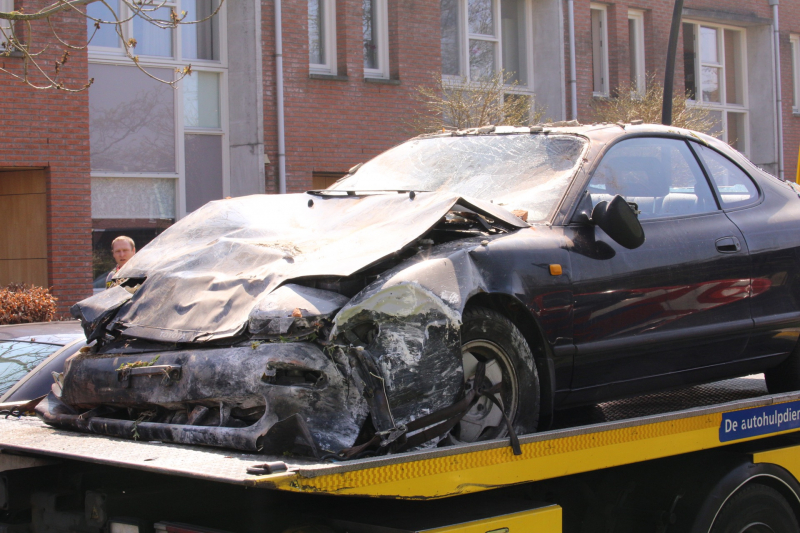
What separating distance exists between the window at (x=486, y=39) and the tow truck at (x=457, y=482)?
12.9m

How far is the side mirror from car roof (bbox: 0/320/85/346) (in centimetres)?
311

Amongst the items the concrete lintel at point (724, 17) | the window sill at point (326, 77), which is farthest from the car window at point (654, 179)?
the concrete lintel at point (724, 17)

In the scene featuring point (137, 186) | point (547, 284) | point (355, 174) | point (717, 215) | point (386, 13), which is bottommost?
point (547, 284)

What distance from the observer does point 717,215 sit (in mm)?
4793

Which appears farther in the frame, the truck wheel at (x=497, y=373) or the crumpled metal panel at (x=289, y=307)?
the truck wheel at (x=497, y=373)

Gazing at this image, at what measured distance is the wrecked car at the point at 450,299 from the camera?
3248 millimetres

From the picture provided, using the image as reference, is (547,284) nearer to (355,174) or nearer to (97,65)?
(355,174)

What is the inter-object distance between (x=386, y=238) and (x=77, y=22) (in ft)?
35.2

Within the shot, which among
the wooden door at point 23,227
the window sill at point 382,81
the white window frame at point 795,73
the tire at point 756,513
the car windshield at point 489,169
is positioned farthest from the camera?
the white window frame at point 795,73

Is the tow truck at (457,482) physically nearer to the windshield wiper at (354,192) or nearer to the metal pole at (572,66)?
the windshield wiper at (354,192)

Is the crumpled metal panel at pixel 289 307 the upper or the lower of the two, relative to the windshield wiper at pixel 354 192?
lower

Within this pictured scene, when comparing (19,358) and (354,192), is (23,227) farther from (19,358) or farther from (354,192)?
(354,192)

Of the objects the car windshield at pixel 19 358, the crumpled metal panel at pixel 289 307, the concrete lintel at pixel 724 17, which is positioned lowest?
the car windshield at pixel 19 358

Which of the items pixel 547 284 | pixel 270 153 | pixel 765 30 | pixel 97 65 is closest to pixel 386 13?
pixel 270 153
